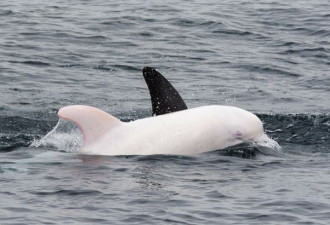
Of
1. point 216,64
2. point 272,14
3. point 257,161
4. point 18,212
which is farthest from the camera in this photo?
point 272,14

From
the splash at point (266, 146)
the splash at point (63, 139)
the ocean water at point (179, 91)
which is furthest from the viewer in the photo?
the splash at point (63, 139)

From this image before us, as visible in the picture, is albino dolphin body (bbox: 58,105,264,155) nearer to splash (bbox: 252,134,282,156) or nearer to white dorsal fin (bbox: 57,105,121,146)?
white dorsal fin (bbox: 57,105,121,146)

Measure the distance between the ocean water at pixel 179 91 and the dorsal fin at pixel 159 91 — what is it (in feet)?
3.65

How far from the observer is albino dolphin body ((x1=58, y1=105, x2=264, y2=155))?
15.6 metres

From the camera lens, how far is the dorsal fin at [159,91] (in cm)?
1600

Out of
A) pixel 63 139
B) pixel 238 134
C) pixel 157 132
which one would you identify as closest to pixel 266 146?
pixel 238 134

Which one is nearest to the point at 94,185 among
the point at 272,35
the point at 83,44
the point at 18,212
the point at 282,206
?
the point at 18,212

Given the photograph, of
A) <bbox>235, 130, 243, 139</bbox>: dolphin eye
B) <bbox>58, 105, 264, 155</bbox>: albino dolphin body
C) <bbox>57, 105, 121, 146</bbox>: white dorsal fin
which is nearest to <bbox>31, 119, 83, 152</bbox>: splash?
<bbox>57, 105, 121, 146</bbox>: white dorsal fin

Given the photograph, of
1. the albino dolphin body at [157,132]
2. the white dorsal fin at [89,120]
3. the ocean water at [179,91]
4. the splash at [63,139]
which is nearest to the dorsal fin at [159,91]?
the albino dolphin body at [157,132]

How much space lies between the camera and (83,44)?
97.0 ft

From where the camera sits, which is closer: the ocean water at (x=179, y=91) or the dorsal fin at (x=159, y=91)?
the ocean water at (x=179, y=91)

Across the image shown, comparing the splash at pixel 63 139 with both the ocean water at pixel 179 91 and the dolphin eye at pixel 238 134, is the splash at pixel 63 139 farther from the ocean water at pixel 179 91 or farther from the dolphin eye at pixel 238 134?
the dolphin eye at pixel 238 134

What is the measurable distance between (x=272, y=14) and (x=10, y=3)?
10022 millimetres

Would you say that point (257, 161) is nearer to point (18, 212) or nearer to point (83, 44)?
point (18, 212)
